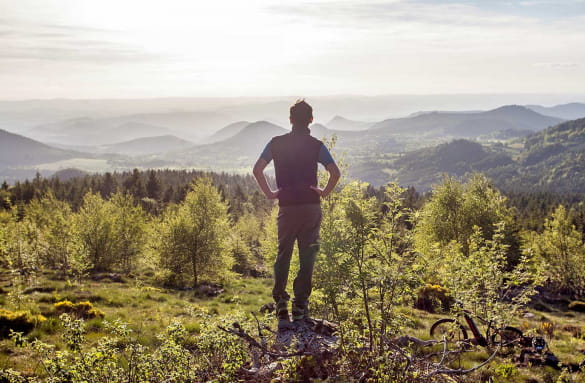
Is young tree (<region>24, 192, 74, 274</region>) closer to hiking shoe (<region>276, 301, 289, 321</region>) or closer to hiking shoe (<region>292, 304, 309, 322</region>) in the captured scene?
hiking shoe (<region>276, 301, 289, 321</region>)

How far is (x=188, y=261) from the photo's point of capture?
28.1 metres

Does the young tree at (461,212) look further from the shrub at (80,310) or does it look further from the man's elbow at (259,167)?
the man's elbow at (259,167)

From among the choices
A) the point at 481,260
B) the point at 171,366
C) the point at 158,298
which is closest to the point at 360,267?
the point at 171,366

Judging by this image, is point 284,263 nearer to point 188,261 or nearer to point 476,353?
point 476,353

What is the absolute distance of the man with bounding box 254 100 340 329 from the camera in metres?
6.55

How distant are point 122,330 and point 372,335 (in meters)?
3.47

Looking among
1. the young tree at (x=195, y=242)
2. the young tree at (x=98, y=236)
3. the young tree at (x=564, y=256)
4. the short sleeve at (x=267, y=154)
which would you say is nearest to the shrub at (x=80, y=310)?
the short sleeve at (x=267, y=154)

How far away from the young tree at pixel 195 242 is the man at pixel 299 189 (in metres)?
22.4

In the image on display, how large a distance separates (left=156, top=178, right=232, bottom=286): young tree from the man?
73.4ft

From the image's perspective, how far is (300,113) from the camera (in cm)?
683

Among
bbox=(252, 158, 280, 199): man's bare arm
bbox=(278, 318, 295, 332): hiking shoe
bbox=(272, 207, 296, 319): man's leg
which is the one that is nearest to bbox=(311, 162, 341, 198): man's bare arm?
bbox=(272, 207, 296, 319): man's leg

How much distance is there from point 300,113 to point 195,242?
76.4 feet

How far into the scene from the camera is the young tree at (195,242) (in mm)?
27812

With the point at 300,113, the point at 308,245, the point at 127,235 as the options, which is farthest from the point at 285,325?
the point at 127,235
